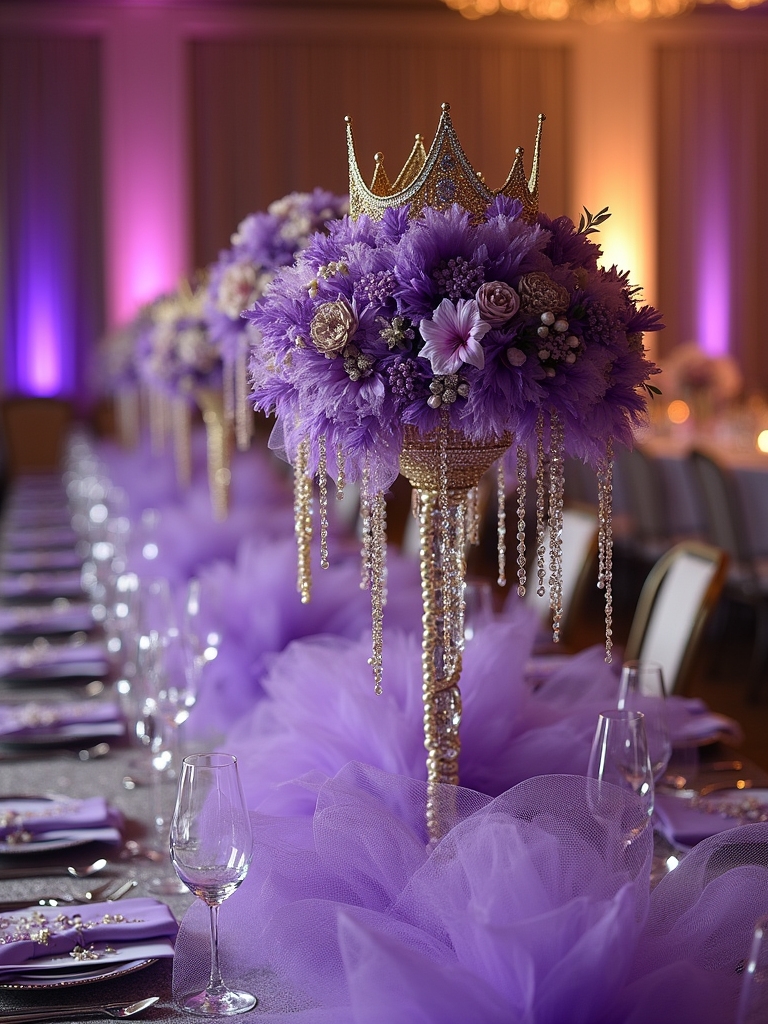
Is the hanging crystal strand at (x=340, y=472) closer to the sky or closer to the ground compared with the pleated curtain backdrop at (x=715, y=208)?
closer to the ground

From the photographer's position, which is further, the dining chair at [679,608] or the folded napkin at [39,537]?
the folded napkin at [39,537]

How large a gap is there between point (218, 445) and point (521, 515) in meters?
2.61

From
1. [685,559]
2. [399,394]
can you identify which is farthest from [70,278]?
[399,394]

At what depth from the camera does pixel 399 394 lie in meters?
1.35

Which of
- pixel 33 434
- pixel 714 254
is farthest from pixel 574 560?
pixel 714 254

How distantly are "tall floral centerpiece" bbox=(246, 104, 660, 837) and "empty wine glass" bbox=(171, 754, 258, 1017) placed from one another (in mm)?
234

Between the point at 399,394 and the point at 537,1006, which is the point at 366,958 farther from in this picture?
the point at 399,394

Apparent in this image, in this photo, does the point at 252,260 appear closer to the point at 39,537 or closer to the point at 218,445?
the point at 218,445

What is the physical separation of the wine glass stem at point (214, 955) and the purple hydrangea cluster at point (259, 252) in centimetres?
178

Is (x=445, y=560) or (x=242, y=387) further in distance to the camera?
(x=242, y=387)

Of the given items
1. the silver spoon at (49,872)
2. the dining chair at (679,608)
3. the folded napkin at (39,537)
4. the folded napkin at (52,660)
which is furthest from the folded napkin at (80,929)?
the folded napkin at (39,537)

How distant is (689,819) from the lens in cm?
175

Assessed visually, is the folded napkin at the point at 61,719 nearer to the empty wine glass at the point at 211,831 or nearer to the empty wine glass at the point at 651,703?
the empty wine glass at the point at 651,703

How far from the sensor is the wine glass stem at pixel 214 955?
1239mm
